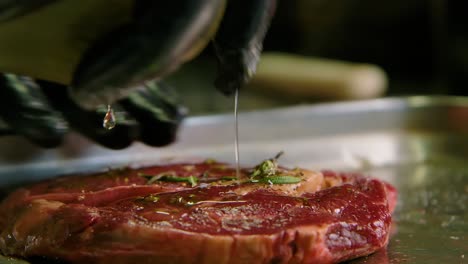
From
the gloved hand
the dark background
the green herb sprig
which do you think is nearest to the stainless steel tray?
the gloved hand

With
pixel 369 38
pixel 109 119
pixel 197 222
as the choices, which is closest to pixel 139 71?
pixel 197 222

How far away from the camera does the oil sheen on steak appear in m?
1.82

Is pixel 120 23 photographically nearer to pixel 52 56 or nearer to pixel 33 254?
pixel 52 56

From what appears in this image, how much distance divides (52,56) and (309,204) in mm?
756

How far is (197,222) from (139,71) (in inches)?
18.5

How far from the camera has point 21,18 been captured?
168cm

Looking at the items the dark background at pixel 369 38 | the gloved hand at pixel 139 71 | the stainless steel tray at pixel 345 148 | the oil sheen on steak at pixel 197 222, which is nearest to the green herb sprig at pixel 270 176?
the oil sheen on steak at pixel 197 222

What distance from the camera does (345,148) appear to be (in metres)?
3.71

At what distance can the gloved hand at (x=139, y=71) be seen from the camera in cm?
155

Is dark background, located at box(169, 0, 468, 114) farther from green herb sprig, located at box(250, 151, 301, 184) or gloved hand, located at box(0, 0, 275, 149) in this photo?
green herb sprig, located at box(250, 151, 301, 184)

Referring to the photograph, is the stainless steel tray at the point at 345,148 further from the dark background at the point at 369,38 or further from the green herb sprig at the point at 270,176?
the dark background at the point at 369,38

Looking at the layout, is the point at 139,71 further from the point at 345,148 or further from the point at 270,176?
the point at 345,148

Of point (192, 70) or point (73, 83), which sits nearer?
point (73, 83)

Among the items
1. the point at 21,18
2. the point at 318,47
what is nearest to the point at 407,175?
the point at 21,18
